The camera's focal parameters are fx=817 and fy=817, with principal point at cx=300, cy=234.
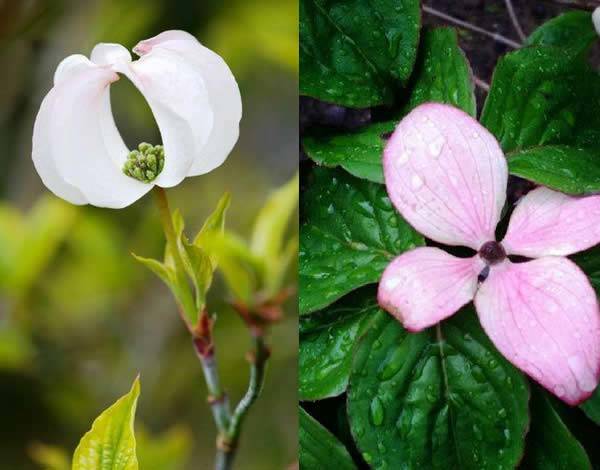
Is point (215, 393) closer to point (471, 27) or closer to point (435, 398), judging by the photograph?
point (435, 398)

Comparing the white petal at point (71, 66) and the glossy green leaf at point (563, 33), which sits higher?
the white petal at point (71, 66)

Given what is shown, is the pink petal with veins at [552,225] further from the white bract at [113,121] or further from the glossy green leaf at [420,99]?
the white bract at [113,121]

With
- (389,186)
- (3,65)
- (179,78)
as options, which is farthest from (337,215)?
(3,65)

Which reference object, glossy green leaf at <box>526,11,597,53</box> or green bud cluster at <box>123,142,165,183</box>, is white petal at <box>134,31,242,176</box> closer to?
green bud cluster at <box>123,142,165,183</box>

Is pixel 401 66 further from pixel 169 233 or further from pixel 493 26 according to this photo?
pixel 169 233

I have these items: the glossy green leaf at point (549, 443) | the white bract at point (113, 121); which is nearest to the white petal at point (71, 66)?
the white bract at point (113, 121)

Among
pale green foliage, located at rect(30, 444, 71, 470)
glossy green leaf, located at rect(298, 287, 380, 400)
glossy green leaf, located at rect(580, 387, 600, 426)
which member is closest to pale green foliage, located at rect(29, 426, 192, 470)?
pale green foliage, located at rect(30, 444, 71, 470)
